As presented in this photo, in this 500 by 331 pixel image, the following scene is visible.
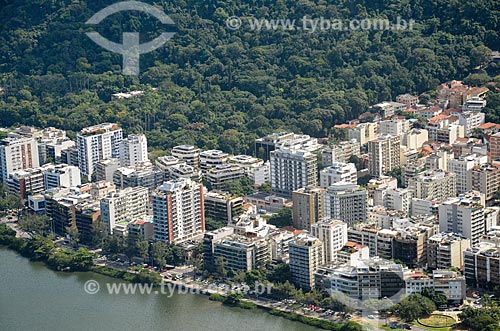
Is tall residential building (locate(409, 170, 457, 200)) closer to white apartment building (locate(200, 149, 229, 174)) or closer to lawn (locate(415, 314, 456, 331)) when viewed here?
white apartment building (locate(200, 149, 229, 174))

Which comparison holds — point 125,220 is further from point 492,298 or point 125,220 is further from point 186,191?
point 492,298

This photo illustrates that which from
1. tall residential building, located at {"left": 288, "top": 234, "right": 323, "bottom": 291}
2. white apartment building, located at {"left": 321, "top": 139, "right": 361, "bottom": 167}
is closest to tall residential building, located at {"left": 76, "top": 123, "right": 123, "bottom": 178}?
white apartment building, located at {"left": 321, "top": 139, "right": 361, "bottom": 167}

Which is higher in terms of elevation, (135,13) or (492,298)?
(135,13)

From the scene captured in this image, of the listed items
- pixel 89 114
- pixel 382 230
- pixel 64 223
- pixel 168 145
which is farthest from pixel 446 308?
pixel 89 114

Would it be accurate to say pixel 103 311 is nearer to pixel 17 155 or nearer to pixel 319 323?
pixel 319 323

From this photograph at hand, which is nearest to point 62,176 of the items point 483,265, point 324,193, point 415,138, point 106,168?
point 106,168

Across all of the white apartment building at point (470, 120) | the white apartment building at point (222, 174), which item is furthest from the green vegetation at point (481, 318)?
the white apartment building at point (470, 120)
